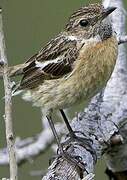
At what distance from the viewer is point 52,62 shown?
5711 mm

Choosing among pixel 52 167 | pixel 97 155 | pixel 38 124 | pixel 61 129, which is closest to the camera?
pixel 52 167

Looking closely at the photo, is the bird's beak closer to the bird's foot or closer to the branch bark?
the branch bark

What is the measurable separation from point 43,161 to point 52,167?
3.38 meters

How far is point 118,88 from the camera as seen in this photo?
5734 mm

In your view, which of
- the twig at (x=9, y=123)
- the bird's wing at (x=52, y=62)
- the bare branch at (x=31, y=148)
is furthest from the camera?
the bare branch at (x=31, y=148)

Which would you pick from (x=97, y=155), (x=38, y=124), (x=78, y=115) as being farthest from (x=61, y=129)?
(x=38, y=124)

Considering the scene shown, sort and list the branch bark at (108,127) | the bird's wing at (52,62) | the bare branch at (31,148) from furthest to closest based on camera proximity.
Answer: the bare branch at (31,148), the bird's wing at (52,62), the branch bark at (108,127)

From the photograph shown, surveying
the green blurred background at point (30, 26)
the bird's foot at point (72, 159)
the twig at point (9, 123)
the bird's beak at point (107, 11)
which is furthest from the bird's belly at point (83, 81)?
the green blurred background at point (30, 26)

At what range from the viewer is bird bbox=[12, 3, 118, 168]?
555cm

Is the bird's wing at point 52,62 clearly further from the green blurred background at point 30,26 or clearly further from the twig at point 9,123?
the green blurred background at point 30,26

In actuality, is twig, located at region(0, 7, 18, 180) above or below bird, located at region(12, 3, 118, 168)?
below

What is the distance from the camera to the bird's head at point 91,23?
5559mm

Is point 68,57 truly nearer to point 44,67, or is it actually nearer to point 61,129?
point 44,67

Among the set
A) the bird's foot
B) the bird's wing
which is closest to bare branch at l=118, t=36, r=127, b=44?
the bird's wing
